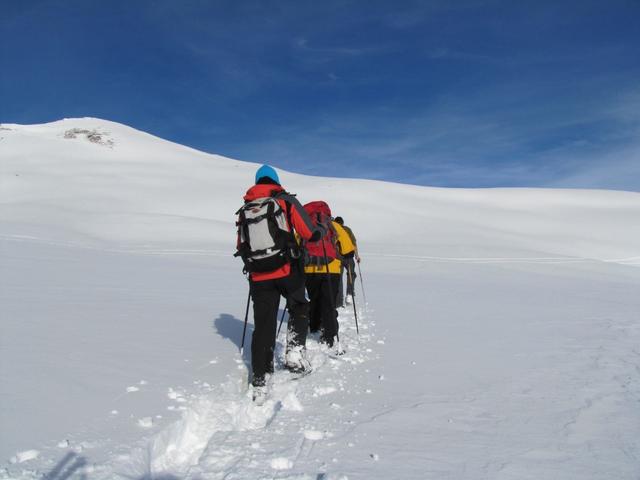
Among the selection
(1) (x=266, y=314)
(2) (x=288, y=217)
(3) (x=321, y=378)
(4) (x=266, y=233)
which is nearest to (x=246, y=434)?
(1) (x=266, y=314)

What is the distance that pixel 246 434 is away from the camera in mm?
3039

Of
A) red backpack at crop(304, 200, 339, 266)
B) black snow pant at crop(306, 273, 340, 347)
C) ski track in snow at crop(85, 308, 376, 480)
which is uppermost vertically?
red backpack at crop(304, 200, 339, 266)

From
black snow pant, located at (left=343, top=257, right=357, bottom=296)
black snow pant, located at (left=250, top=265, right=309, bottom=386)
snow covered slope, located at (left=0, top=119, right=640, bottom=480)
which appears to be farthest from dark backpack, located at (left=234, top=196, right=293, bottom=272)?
black snow pant, located at (left=343, top=257, right=357, bottom=296)

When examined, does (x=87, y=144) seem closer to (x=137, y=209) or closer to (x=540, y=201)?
(x=137, y=209)

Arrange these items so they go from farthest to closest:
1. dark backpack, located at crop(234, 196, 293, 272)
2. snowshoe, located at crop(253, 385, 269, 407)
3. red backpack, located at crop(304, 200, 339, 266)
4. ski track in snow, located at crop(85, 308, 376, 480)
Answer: red backpack, located at crop(304, 200, 339, 266) → dark backpack, located at crop(234, 196, 293, 272) → snowshoe, located at crop(253, 385, 269, 407) → ski track in snow, located at crop(85, 308, 376, 480)

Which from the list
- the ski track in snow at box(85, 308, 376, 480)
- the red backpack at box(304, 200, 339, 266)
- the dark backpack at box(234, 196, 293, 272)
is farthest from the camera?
the red backpack at box(304, 200, 339, 266)

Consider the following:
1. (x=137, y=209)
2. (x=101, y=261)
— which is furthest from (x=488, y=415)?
(x=137, y=209)

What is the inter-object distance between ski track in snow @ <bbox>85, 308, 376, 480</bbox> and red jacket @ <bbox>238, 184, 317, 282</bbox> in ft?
2.91

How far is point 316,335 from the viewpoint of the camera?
19.4 ft

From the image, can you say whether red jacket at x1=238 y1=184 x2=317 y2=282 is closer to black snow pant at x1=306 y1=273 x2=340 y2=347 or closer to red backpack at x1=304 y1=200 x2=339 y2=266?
red backpack at x1=304 y1=200 x2=339 y2=266

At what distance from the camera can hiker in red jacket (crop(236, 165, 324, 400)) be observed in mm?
3848

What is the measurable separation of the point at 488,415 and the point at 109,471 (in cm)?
243

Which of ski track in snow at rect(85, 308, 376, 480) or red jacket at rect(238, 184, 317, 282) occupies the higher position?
red jacket at rect(238, 184, 317, 282)

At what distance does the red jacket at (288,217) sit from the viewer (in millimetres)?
3906
